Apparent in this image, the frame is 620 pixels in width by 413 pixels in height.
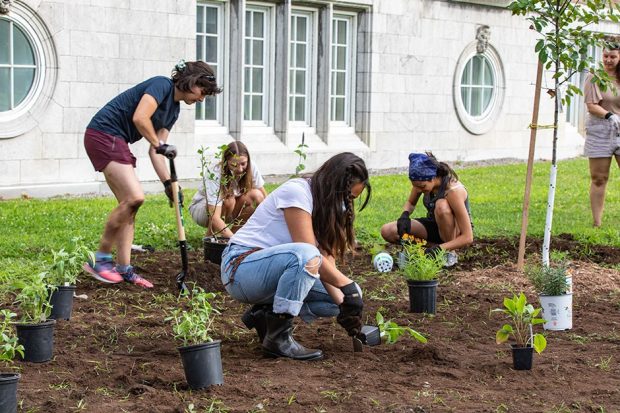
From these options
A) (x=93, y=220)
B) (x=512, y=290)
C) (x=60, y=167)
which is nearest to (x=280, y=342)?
(x=512, y=290)

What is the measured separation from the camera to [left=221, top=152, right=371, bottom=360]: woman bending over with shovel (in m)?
5.67

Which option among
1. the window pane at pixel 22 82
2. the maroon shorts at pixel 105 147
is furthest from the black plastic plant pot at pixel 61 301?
the window pane at pixel 22 82

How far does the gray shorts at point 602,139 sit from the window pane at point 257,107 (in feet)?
20.9

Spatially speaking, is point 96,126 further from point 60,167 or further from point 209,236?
point 60,167

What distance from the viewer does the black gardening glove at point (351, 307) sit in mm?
5727

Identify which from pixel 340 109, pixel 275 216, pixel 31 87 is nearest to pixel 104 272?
pixel 275 216

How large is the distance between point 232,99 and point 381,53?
315cm

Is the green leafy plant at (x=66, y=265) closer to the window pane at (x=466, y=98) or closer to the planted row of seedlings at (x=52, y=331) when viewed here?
the planted row of seedlings at (x=52, y=331)

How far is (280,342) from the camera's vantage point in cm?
582

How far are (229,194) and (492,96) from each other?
1244 cm

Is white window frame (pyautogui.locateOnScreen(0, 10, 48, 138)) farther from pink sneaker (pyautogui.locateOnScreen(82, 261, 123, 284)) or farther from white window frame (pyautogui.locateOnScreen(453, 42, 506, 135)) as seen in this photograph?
white window frame (pyautogui.locateOnScreen(453, 42, 506, 135))

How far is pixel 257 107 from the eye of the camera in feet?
54.6

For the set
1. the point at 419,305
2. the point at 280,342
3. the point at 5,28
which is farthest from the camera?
the point at 5,28

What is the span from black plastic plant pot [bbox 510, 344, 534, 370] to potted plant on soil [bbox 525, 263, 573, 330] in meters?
1.09
